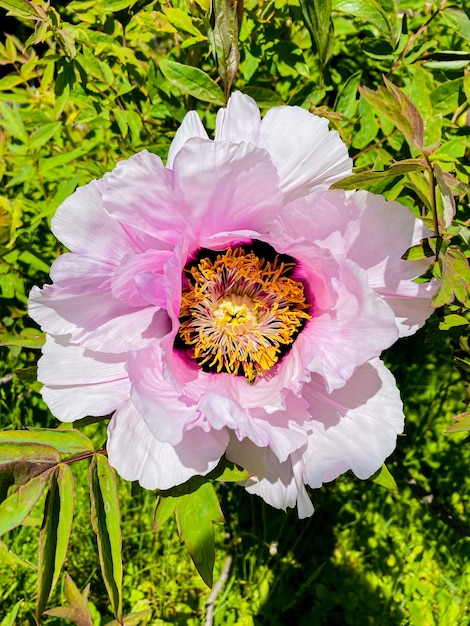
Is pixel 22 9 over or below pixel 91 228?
over

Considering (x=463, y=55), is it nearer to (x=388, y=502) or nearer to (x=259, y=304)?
(x=259, y=304)

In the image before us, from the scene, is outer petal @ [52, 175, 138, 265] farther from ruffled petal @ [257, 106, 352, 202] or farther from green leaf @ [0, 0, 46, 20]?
green leaf @ [0, 0, 46, 20]

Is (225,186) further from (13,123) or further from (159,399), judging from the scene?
(13,123)

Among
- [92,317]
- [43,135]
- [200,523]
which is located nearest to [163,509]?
[200,523]

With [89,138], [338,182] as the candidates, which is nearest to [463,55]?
[338,182]

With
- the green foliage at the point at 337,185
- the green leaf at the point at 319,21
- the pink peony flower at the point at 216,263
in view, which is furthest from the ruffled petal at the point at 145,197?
the green leaf at the point at 319,21

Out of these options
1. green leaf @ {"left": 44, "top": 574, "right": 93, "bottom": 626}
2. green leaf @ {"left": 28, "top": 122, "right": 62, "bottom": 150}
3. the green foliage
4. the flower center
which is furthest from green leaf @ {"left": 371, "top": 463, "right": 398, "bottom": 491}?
green leaf @ {"left": 28, "top": 122, "right": 62, "bottom": 150}

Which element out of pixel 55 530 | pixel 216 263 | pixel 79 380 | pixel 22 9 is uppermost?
pixel 22 9
